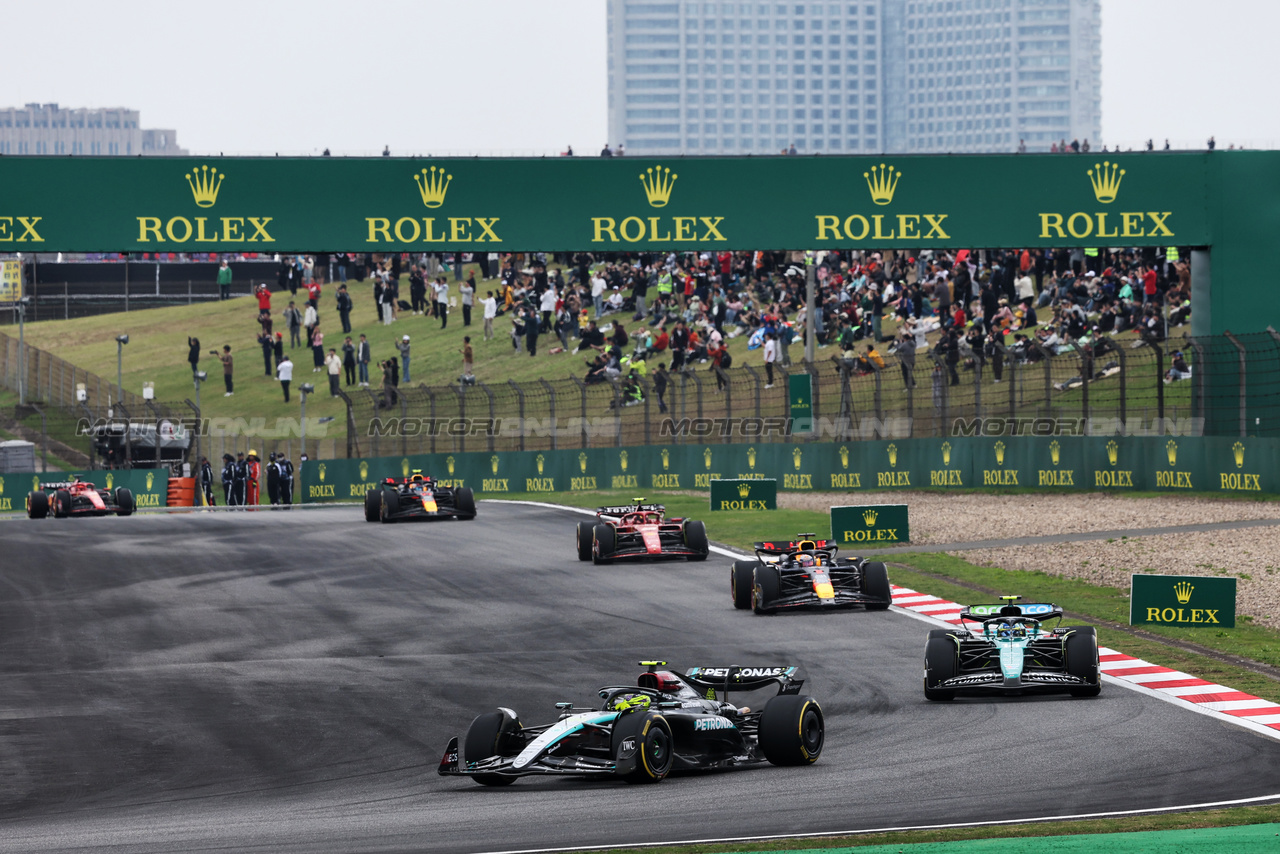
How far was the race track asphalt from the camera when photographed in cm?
874

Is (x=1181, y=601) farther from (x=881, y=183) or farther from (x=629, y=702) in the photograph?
(x=881, y=183)

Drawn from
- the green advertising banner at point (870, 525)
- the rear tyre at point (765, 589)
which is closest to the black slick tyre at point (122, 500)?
the green advertising banner at point (870, 525)

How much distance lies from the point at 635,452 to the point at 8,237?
14.3 m

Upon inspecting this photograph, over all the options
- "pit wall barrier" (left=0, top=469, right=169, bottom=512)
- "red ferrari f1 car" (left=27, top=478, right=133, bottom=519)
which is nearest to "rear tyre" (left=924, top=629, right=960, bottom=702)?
"red ferrari f1 car" (left=27, top=478, right=133, bottom=519)

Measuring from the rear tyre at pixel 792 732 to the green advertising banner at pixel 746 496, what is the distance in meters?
19.5

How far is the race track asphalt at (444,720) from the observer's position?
344 inches

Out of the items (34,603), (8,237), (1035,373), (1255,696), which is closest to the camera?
(1255,696)

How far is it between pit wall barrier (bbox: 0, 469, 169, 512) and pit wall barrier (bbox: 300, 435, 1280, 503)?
3725mm

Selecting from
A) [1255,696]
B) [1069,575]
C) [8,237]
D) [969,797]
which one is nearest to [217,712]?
[969,797]

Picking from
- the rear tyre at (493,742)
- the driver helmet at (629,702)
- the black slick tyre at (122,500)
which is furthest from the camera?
the black slick tyre at (122,500)

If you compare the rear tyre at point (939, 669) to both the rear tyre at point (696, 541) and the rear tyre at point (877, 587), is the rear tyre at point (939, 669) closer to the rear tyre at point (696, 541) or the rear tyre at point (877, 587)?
the rear tyre at point (877, 587)

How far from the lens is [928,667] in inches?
480

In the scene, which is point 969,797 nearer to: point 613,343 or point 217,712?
point 217,712

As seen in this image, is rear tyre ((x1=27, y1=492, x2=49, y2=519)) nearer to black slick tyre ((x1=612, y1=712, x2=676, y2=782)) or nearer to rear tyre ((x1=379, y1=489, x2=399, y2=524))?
rear tyre ((x1=379, y1=489, x2=399, y2=524))
